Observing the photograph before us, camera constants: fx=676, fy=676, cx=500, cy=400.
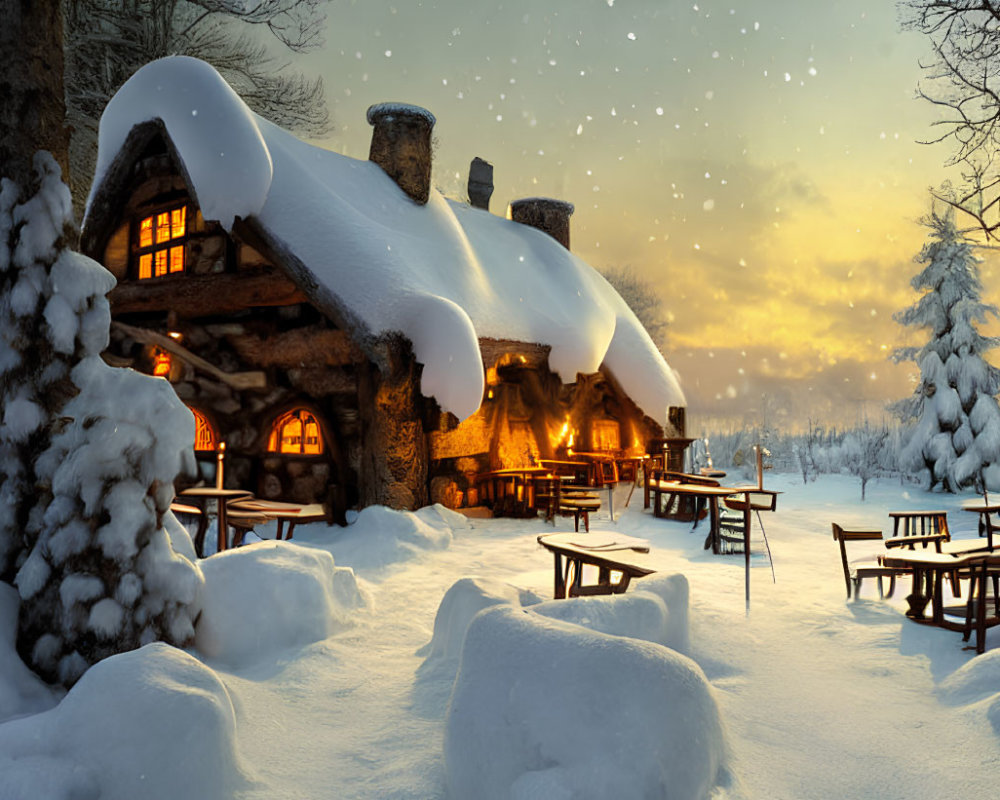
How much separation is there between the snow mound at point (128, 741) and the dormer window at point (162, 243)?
9.76 meters

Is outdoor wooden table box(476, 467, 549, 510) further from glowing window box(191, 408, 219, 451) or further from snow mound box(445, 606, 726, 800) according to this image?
snow mound box(445, 606, 726, 800)

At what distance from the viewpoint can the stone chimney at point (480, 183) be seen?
1775cm

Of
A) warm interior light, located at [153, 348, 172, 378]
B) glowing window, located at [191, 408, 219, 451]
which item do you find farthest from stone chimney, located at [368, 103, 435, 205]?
glowing window, located at [191, 408, 219, 451]

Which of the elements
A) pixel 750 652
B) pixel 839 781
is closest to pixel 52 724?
pixel 839 781

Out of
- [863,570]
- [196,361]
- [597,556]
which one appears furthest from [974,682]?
[196,361]

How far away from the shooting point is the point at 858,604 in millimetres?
6613

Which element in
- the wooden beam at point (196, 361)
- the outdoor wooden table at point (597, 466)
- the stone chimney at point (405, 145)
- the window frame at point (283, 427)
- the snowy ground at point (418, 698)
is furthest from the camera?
the outdoor wooden table at point (597, 466)

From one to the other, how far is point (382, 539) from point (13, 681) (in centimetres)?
491

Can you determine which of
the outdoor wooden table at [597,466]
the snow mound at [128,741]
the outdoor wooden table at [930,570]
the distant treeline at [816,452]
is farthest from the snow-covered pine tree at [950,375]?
the snow mound at [128,741]

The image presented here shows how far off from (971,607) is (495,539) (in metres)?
5.86

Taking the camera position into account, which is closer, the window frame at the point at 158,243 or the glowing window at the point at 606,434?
the window frame at the point at 158,243

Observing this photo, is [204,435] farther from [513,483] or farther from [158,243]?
[513,483]

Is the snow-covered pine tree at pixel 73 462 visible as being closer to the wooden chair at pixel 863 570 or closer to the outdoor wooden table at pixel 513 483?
the wooden chair at pixel 863 570

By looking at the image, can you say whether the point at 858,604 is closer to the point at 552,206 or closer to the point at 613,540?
the point at 613,540
